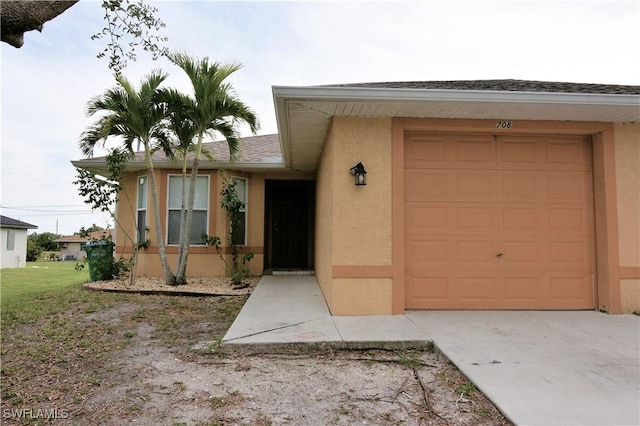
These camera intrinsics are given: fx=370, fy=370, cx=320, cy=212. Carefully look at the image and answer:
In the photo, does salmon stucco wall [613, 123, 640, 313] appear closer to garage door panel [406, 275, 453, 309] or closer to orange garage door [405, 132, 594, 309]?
orange garage door [405, 132, 594, 309]

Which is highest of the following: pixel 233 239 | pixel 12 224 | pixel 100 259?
pixel 12 224

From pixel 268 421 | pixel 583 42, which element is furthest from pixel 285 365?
pixel 583 42

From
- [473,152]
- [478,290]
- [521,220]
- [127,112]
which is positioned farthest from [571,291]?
[127,112]

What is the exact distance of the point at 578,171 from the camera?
5.41 meters

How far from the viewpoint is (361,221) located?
4.98m

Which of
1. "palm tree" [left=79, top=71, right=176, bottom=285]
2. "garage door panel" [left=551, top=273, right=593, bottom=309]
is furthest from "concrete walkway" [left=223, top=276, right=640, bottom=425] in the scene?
"palm tree" [left=79, top=71, right=176, bottom=285]

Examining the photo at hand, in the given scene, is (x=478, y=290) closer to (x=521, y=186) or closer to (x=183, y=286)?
(x=521, y=186)

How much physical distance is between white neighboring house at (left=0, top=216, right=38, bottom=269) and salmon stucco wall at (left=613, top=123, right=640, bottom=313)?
2704cm

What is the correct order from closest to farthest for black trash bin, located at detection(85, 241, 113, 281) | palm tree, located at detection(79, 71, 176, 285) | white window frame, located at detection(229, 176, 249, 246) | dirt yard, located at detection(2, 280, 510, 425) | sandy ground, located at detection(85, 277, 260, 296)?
dirt yard, located at detection(2, 280, 510, 425)
palm tree, located at detection(79, 71, 176, 285)
sandy ground, located at detection(85, 277, 260, 296)
black trash bin, located at detection(85, 241, 113, 281)
white window frame, located at detection(229, 176, 249, 246)

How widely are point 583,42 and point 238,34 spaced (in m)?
6.98

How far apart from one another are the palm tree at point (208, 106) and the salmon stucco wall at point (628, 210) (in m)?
6.48

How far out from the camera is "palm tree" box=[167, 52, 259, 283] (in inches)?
291

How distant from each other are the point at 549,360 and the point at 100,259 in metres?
8.91

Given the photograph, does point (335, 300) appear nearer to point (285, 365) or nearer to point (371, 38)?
point (285, 365)
